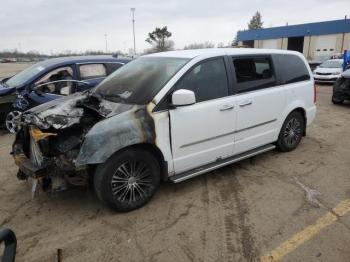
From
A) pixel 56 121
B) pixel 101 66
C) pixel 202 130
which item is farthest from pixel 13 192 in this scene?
pixel 101 66

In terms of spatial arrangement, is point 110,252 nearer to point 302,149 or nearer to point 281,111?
point 281,111

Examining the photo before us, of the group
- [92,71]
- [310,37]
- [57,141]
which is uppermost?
[310,37]

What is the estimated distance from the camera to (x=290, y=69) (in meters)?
5.37

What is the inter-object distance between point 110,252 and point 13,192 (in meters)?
2.08

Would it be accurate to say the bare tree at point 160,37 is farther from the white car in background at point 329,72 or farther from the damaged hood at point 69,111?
the damaged hood at point 69,111

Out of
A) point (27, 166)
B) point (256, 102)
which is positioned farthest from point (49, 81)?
point (256, 102)

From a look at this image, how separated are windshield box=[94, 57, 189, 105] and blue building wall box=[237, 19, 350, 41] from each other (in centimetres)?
4517

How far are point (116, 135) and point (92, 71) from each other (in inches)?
165

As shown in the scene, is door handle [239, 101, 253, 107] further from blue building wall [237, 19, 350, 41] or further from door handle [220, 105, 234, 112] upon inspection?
blue building wall [237, 19, 350, 41]

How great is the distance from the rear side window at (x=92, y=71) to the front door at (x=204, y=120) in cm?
372

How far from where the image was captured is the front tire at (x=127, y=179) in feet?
11.5

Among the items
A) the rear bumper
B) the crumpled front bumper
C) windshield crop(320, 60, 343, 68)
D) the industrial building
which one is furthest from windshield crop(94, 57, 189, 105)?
the industrial building

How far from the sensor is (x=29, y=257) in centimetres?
308

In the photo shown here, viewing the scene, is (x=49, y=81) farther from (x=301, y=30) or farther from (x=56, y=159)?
(x=301, y=30)
